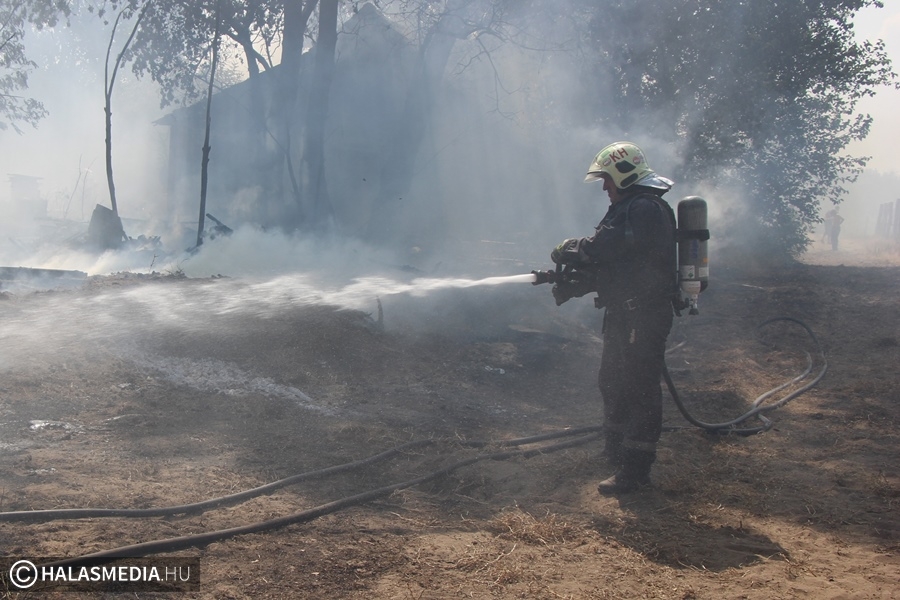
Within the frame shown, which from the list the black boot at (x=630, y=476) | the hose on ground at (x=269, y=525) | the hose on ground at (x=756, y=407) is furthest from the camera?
the hose on ground at (x=756, y=407)

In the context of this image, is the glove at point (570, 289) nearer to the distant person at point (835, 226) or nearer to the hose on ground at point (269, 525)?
the hose on ground at point (269, 525)

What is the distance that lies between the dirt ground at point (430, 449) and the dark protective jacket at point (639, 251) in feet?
3.91

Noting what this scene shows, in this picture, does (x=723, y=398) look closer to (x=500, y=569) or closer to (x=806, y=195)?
(x=500, y=569)

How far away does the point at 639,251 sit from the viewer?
435 centimetres

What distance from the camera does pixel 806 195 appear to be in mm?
18078

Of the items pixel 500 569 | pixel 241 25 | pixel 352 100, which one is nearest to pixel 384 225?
pixel 352 100

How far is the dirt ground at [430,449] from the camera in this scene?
10.5 feet

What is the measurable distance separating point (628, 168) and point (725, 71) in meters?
12.5

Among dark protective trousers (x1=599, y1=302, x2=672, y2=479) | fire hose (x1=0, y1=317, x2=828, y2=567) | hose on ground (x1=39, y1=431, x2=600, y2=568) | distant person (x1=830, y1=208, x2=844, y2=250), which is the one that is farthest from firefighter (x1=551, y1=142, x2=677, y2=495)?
distant person (x1=830, y1=208, x2=844, y2=250)

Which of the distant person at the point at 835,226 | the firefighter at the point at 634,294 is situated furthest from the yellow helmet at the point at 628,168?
the distant person at the point at 835,226

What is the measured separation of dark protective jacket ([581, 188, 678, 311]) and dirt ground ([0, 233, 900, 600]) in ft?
3.91

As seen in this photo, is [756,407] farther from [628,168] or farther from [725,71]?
[725,71]

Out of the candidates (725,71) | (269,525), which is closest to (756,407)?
(269,525)

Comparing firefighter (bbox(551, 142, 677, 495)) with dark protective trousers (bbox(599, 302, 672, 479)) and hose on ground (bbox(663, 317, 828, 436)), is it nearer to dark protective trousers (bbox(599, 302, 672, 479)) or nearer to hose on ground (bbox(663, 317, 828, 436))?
dark protective trousers (bbox(599, 302, 672, 479))
